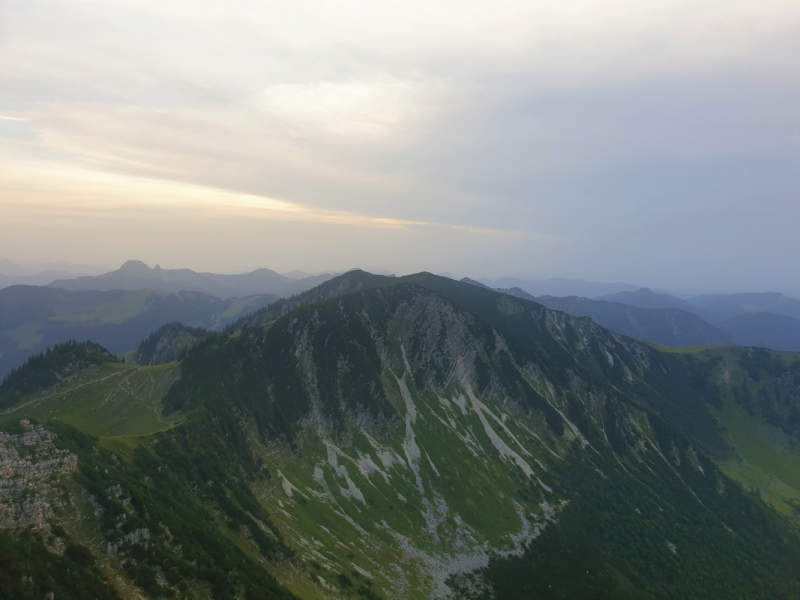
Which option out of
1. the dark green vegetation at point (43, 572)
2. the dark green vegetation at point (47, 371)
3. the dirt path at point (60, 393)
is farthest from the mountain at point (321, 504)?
the dark green vegetation at point (47, 371)

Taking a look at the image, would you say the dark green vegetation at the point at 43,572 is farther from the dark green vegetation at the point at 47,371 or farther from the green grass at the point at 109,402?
the dark green vegetation at the point at 47,371

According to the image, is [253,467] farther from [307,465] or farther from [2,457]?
[2,457]

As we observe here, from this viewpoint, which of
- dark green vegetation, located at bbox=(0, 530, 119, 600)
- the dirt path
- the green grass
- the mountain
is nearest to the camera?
dark green vegetation, located at bbox=(0, 530, 119, 600)

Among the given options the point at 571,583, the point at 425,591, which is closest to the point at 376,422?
the point at 425,591

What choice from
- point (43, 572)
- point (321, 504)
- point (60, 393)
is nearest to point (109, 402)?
point (60, 393)

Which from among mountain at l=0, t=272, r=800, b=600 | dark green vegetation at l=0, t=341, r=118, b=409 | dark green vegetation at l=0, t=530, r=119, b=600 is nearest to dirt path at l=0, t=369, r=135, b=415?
mountain at l=0, t=272, r=800, b=600

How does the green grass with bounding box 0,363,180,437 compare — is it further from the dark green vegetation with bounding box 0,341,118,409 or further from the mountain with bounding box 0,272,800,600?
the dark green vegetation with bounding box 0,341,118,409
